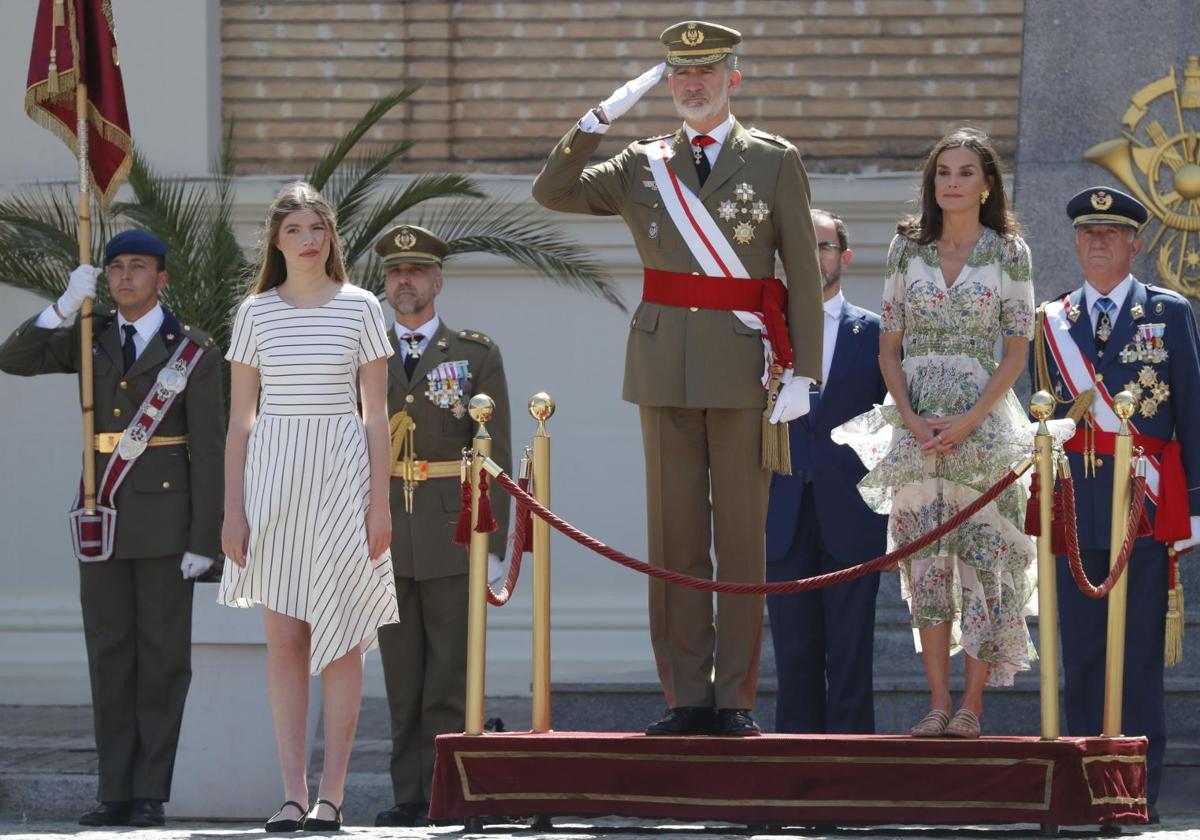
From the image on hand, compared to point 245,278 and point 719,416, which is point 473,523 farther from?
point 245,278

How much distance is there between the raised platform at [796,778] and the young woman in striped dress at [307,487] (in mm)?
482

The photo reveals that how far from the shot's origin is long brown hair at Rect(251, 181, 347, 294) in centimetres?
580

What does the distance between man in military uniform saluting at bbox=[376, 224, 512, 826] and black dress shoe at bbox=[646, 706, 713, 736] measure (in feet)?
4.80

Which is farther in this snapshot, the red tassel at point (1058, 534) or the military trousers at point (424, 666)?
the military trousers at point (424, 666)

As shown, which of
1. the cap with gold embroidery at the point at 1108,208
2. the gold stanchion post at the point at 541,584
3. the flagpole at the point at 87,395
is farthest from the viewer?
the flagpole at the point at 87,395

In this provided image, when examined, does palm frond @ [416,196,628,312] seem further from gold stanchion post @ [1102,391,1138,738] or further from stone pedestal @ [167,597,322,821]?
gold stanchion post @ [1102,391,1138,738]

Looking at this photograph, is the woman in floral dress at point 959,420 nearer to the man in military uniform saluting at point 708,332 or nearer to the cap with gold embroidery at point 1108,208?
the man in military uniform saluting at point 708,332

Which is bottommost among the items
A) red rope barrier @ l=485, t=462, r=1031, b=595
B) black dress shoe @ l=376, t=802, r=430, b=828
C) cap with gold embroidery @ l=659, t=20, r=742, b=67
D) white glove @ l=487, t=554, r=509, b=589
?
black dress shoe @ l=376, t=802, r=430, b=828

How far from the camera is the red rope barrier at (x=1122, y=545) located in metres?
5.43

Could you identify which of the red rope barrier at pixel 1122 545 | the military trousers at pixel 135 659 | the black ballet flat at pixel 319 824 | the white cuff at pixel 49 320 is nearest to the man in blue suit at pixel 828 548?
the red rope barrier at pixel 1122 545

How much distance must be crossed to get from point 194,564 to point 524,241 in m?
2.61

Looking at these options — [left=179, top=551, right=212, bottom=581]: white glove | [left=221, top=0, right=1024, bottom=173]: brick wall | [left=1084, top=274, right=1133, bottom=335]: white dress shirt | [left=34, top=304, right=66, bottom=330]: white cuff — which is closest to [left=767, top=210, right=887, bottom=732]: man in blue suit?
[left=1084, top=274, right=1133, bottom=335]: white dress shirt

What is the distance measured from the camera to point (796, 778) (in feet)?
17.6

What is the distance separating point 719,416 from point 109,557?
7.61 ft
